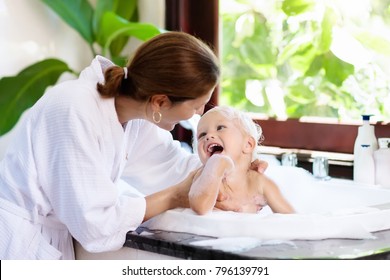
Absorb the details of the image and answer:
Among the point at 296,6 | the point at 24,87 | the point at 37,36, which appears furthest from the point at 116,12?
the point at 296,6

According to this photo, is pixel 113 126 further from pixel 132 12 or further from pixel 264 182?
pixel 132 12

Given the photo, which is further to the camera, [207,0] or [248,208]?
[207,0]

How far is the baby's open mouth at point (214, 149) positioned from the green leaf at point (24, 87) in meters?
1.03

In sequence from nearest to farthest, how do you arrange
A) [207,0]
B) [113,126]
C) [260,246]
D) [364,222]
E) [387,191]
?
[260,246] < [364,222] < [113,126] < [387,191] < [207,0]

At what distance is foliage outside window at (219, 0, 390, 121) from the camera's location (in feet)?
8.99

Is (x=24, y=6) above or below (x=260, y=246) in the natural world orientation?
above

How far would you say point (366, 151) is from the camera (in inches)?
103

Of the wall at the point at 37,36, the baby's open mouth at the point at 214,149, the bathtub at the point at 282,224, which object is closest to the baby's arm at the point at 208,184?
the bathtub at the point at 282,224

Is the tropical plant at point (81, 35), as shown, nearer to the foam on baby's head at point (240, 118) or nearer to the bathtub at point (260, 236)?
the foam on baby's head at point (240, 118)

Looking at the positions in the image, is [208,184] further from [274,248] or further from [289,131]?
[289,131]

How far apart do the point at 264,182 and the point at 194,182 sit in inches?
11.3

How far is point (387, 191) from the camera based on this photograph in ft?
8.05

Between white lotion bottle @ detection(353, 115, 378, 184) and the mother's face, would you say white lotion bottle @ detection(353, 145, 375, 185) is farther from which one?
the mother's face

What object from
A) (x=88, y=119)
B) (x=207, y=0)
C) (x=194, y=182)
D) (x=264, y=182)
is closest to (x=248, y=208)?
(x=264, y=182)
